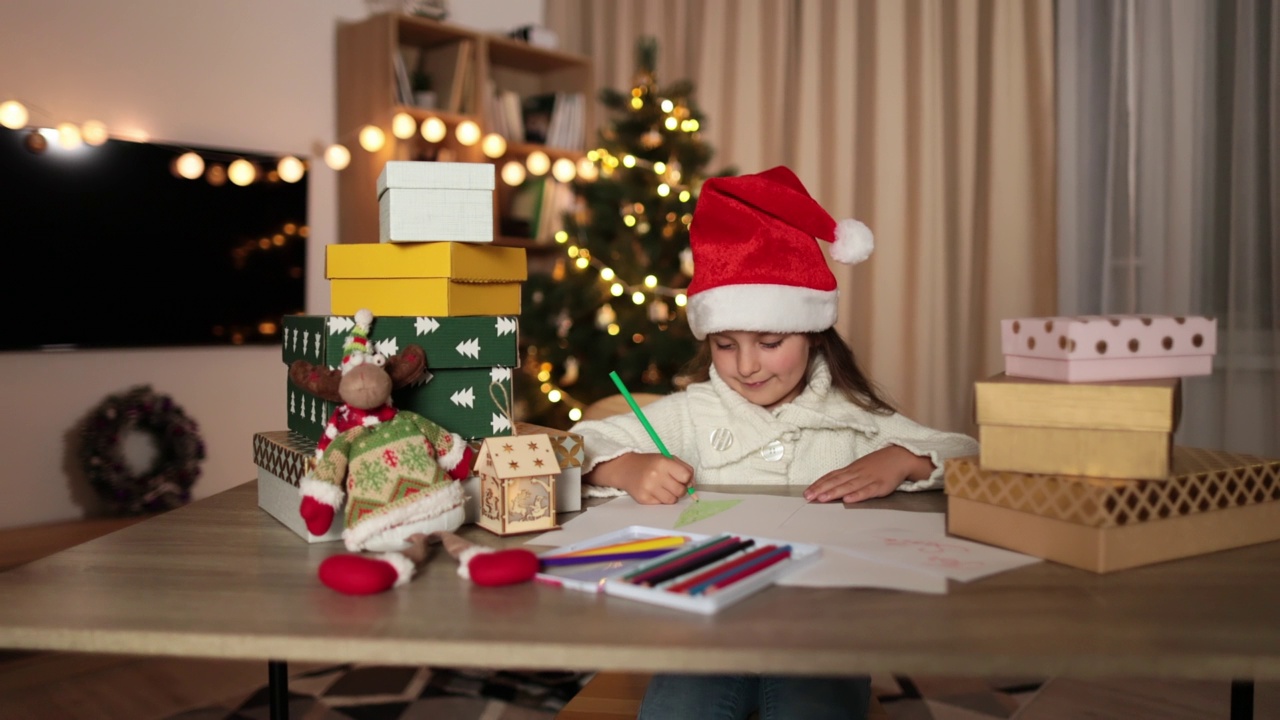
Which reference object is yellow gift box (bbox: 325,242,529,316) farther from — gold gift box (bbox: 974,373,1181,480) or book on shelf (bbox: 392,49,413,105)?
book on shelf (bbox: 392,49,413,105)

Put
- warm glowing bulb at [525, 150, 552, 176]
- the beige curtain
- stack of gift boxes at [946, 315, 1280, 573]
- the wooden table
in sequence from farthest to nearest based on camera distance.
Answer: warm glowing bulb at [525, 150, 552, 176], the beige curtain, stack of gift boxes at [946, 315, 1280, 573], the wooden table

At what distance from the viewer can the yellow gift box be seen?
111cm

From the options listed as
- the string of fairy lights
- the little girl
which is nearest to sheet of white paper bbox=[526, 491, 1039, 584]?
the little girl

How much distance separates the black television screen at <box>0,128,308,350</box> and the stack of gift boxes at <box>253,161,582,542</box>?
7.29 ft

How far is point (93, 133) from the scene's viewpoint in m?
2.94

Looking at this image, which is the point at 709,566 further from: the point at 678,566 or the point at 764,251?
the point at 764,251

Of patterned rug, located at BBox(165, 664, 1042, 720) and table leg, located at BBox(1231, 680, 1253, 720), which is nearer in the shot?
table leg, located at BBox(1231, 680, 1253, 720)

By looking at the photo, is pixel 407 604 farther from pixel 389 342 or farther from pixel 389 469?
pixel 389 342

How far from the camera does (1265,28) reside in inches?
111

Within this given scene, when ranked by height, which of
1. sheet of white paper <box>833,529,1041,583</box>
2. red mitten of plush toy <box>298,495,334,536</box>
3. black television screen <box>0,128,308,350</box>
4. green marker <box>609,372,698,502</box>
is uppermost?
black television screen <box>0,128,308,350</box>

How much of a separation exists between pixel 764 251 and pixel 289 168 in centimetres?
244

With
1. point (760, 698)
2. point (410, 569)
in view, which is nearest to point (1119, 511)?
point (760, 698)

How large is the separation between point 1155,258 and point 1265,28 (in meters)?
0.72

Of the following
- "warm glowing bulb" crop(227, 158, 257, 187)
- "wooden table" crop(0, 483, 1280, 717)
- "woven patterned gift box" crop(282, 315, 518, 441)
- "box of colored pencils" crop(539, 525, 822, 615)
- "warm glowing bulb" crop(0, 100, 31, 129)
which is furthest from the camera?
"warm glowing bulb" crop(227, 158, 257, 187)
